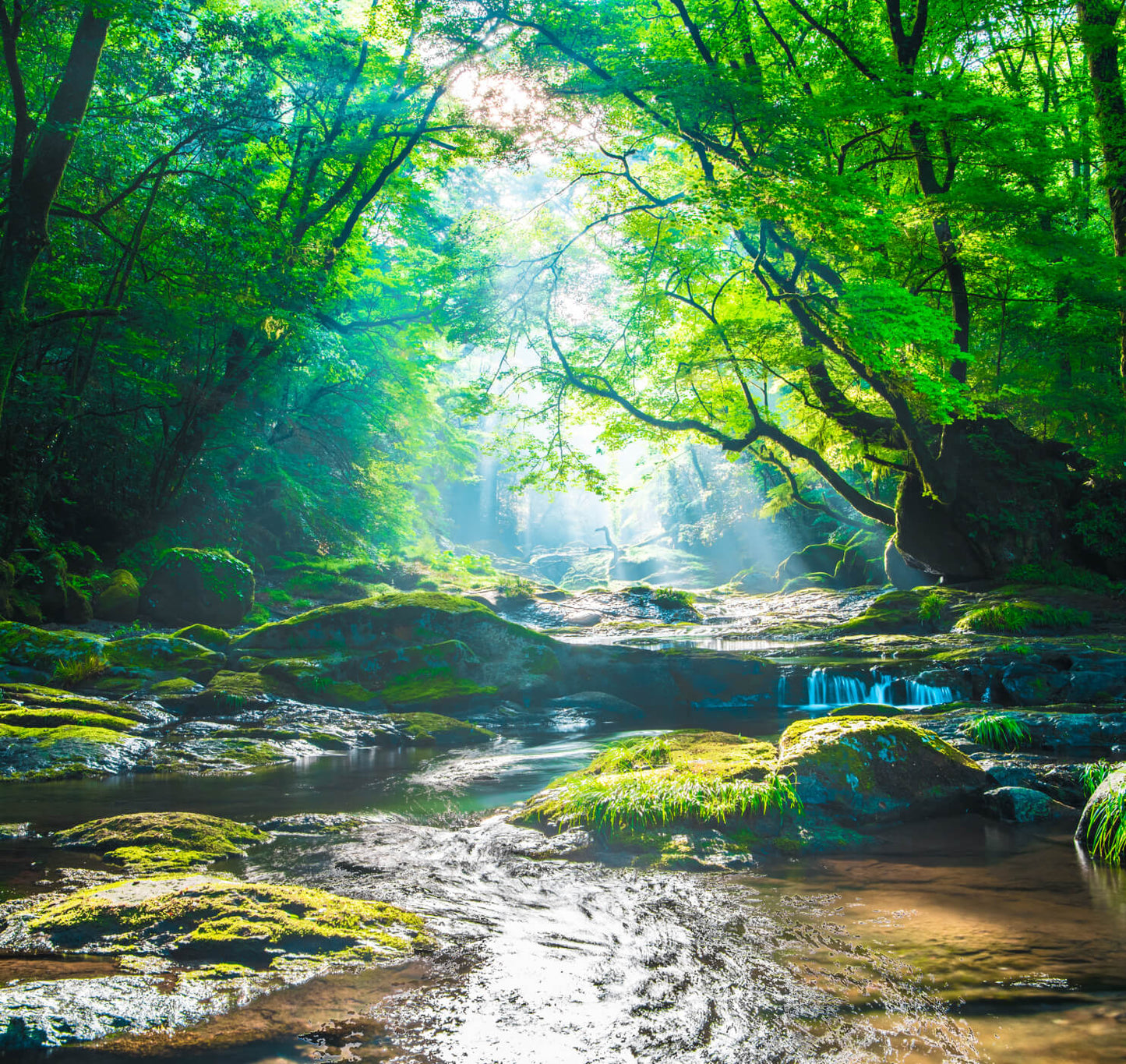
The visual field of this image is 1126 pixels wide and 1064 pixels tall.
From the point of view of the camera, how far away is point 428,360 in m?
21.8

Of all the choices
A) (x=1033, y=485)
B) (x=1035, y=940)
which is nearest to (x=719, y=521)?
(x=1033, y=485)

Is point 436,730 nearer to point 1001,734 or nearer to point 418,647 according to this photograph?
point 418,647

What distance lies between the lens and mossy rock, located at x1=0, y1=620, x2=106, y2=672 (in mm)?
9398

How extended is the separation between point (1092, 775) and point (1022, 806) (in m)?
0.98

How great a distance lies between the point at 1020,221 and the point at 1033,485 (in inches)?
288

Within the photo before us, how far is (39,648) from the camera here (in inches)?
379

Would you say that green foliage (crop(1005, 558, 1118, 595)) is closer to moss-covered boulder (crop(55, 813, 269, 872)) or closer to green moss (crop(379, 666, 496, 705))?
green moss (crop(379, 666, 496, 705))

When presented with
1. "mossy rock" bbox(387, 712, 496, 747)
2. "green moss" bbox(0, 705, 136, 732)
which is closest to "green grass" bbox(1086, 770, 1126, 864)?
"mossy rock" bbox(387, 712, 496, 747)

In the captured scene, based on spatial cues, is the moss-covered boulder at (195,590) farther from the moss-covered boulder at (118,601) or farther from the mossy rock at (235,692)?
the mossy rock at (235,692)

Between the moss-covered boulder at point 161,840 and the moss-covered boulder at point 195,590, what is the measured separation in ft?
33.3

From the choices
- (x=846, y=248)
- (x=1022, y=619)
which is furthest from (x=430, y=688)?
(x=1022, y=619)

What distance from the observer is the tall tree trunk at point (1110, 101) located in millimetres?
11960

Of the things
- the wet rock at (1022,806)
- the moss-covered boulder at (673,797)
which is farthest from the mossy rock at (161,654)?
the wet rock at (1022,806)

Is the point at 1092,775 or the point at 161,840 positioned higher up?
the point at 161,840
